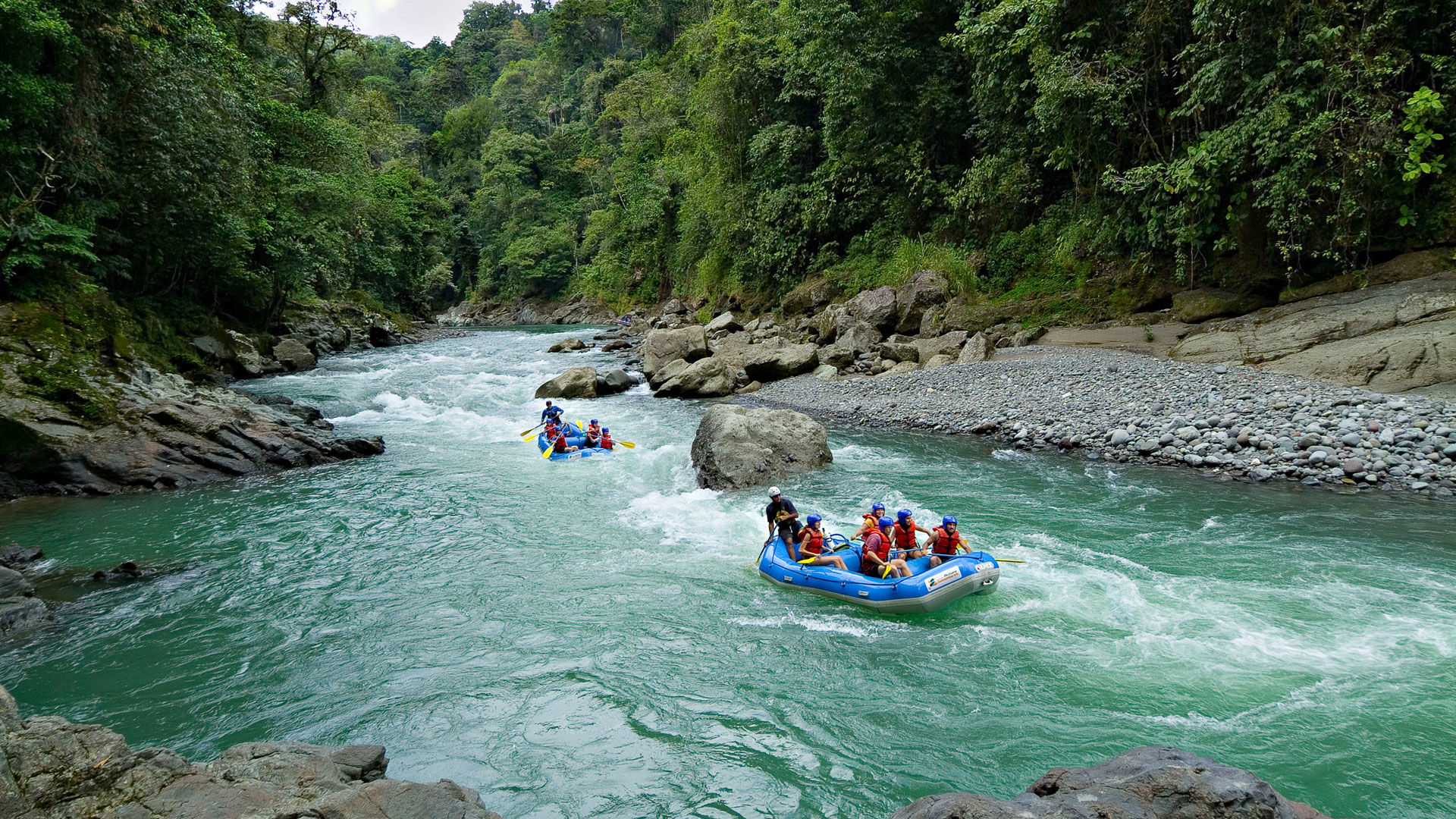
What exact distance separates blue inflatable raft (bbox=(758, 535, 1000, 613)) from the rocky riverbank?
3.37 metres

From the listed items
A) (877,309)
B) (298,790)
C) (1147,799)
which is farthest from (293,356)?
(1147,799)

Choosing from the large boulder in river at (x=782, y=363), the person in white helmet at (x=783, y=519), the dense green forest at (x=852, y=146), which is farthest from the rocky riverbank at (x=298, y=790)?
the large boulder in river at (x=782, y=363)

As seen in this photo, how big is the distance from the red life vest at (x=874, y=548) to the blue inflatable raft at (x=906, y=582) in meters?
0.13

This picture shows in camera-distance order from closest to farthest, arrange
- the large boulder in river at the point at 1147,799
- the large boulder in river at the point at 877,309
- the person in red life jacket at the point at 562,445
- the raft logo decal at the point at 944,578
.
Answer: the large boulder in river at the point at 1147,799 → the raft logo decal at the point at 944,578 → the person in red life jacket at the point at 562,445 → the large boulder in river at the point at 877,309

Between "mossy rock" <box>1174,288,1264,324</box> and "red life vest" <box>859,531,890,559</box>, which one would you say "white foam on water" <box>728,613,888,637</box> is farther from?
"mossy rock" <box>1174,288,1264,324</box>

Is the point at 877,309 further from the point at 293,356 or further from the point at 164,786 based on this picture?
the point at 164,786

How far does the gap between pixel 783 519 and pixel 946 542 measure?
1756 millimetres

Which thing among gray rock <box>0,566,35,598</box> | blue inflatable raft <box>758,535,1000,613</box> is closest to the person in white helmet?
blue inflatable raft <box>758,535,1000,613</box>

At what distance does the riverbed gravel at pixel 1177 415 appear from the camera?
9.60 meters

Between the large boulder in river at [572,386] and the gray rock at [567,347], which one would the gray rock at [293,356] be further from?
the large boulder in river at [572,386]

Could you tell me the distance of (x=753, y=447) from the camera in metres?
11.8

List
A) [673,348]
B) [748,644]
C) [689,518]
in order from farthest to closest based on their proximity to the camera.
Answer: [673,348], [689,518], [748,644]

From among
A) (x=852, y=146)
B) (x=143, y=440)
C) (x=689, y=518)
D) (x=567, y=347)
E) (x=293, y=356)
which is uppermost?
(x=852, y=146)

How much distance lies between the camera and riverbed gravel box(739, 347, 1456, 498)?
9.60 m
